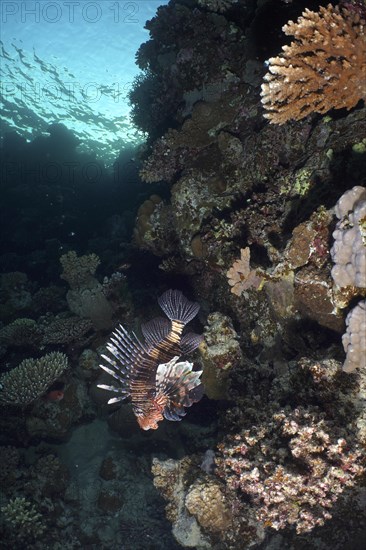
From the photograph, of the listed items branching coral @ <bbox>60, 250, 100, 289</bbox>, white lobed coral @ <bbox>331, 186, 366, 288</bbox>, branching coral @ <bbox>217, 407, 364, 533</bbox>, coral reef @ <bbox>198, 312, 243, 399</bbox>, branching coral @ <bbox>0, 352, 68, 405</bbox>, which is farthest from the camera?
branching coral @ <bbox>60, 250, 100, 289</bbox>

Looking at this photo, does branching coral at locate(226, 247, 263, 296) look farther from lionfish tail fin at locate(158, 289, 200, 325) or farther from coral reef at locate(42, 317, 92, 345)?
coral reef at locate(42, 317, 92, 345)

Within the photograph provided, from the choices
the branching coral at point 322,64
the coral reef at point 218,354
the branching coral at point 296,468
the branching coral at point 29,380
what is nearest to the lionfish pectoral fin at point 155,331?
the coral reef at point 218,354

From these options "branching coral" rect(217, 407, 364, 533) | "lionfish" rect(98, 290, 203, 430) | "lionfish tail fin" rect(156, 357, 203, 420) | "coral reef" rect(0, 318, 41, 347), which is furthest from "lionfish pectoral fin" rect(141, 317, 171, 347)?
"coral reef" rect(0, 318, 41, 347)

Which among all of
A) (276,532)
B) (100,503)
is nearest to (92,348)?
(100,503)

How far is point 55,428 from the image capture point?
671 cm

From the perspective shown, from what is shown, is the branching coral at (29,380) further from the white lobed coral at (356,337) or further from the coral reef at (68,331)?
the white lobed coral at (356,337)

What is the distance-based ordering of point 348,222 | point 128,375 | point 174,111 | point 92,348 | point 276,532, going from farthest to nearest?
point 174,111 < point 92,348 < point 128,375 < point 276,532 < point 348,222

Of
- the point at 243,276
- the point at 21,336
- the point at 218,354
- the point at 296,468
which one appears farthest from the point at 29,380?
the point at 296,468

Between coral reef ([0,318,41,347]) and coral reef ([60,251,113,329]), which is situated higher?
coral reef ([60,251,113,329])

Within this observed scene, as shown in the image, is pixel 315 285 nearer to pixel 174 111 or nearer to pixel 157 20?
pixel 174 111

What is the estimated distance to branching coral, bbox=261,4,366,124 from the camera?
3.24m

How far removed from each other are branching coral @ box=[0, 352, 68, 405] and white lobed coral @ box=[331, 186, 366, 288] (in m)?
5.37

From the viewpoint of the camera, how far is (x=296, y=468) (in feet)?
11.0

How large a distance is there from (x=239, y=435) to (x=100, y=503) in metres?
4.07
